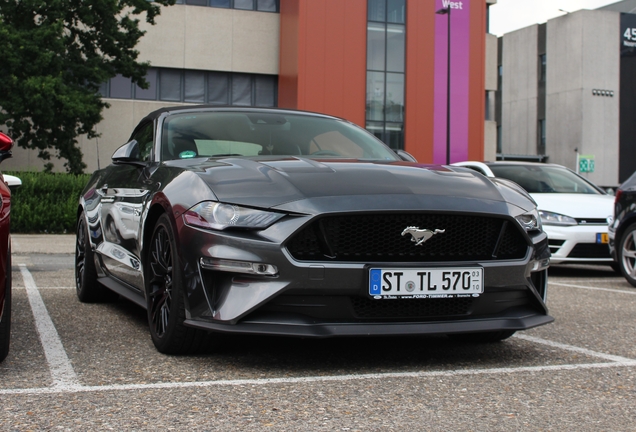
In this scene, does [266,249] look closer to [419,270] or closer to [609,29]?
[419,270]

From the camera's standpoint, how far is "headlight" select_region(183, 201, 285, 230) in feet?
12.7

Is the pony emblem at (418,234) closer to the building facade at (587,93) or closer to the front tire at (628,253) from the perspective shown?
the front tire at (628,253)

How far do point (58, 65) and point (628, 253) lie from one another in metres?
19.3

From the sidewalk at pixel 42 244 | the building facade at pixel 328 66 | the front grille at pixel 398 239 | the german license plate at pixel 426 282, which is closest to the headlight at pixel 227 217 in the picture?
the front grille at pixel 398 239

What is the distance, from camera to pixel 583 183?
1169 cm

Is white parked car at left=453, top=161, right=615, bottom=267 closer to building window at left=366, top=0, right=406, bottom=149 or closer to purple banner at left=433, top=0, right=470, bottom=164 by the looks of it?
building window at left=366, top=0, right=406, bottom=149

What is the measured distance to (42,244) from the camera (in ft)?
49.6

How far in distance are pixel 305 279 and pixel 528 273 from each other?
1.19m

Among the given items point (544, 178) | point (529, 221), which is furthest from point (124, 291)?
point (544, 178)

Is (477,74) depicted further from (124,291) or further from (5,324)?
(5,324)

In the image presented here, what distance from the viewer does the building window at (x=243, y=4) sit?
33.2 m

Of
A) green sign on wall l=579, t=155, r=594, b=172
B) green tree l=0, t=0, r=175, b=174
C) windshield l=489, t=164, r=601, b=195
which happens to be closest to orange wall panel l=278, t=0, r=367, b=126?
green tree l=0, t=0, r=175, b=174

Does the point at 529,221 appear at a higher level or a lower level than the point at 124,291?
higher

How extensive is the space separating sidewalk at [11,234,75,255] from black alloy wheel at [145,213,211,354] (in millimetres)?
9157
